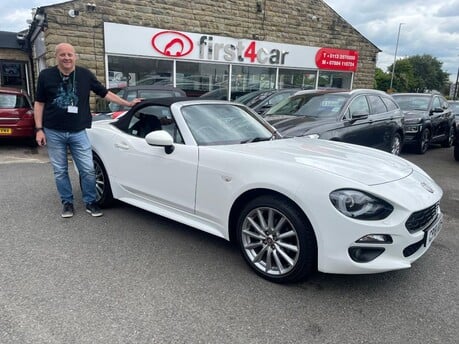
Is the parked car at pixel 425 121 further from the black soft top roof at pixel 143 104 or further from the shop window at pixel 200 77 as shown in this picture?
the black soft top roof at pixel 143 104

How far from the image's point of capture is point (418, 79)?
7638 cm

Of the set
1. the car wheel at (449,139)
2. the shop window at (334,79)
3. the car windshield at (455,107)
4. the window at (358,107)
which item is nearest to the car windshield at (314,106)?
the window at (358,107)

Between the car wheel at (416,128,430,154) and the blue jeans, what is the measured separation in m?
8.05

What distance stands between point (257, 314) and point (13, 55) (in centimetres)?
1748

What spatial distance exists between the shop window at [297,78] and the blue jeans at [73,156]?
1181 cm

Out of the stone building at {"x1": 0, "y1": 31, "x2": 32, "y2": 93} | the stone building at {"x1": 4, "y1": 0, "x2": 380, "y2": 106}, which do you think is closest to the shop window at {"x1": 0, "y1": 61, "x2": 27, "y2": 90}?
the stone building at {"x1": 0, "y1": 31, "x2": 32, "y2": 93}

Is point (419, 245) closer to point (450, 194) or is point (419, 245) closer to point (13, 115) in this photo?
point (450, 194)

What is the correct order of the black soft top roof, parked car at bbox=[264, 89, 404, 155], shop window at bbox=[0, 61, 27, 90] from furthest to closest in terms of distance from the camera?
1. shop window at bbox=[0, 61, 27, 90]
2. parked car at bbox=[264, 89, 404, 155]
3. the black soft top roof

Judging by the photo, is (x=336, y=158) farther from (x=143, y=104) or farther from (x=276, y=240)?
(x=143, y=104)

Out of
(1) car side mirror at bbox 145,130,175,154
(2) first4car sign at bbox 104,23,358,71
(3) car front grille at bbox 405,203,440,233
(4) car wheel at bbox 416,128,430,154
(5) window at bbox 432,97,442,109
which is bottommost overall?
(4) car wheel at bbox 416,128,430,154

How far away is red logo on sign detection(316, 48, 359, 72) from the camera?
15750mm

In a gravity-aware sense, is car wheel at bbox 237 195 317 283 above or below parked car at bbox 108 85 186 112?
below

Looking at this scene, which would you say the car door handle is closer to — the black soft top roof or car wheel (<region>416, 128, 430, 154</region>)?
the black soft top roof

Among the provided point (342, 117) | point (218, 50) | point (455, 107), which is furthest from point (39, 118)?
point (455, 107)
